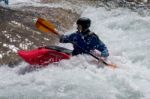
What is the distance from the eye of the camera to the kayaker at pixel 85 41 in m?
8.82

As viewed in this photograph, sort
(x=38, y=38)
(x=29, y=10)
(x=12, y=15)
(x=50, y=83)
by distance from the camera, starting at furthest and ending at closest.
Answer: (x=29, y=10)
(x=12, y=15)
(x=38, y=38)
(x=50, y=83)

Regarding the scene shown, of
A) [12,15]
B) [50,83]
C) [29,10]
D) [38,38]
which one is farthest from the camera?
[29,10]

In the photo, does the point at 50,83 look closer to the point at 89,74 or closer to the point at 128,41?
the point at 89,74

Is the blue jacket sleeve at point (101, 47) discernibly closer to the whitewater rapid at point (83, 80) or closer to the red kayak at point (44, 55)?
the whitewater rapid at point (83, 80)

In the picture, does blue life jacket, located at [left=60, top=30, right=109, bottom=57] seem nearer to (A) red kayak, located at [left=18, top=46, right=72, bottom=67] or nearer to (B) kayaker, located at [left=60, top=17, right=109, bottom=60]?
(B) kayaker, located at [left=60, top=17, right=109, bottom=60]

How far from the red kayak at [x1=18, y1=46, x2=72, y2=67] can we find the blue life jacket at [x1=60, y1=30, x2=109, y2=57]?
0.30 metres

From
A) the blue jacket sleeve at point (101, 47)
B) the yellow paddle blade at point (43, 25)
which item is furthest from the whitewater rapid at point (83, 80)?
the yellow paddle blade at point (43, 25)

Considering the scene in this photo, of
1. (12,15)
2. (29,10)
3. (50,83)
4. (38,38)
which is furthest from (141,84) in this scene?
(29,10)

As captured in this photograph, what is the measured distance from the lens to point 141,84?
27.5 ft

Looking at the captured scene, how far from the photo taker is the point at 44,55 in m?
8.68

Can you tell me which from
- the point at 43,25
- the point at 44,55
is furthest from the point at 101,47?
the point at 43,25

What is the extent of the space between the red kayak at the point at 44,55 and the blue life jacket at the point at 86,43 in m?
0.30

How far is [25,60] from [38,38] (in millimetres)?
2042

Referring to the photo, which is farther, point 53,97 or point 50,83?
point 50,83
